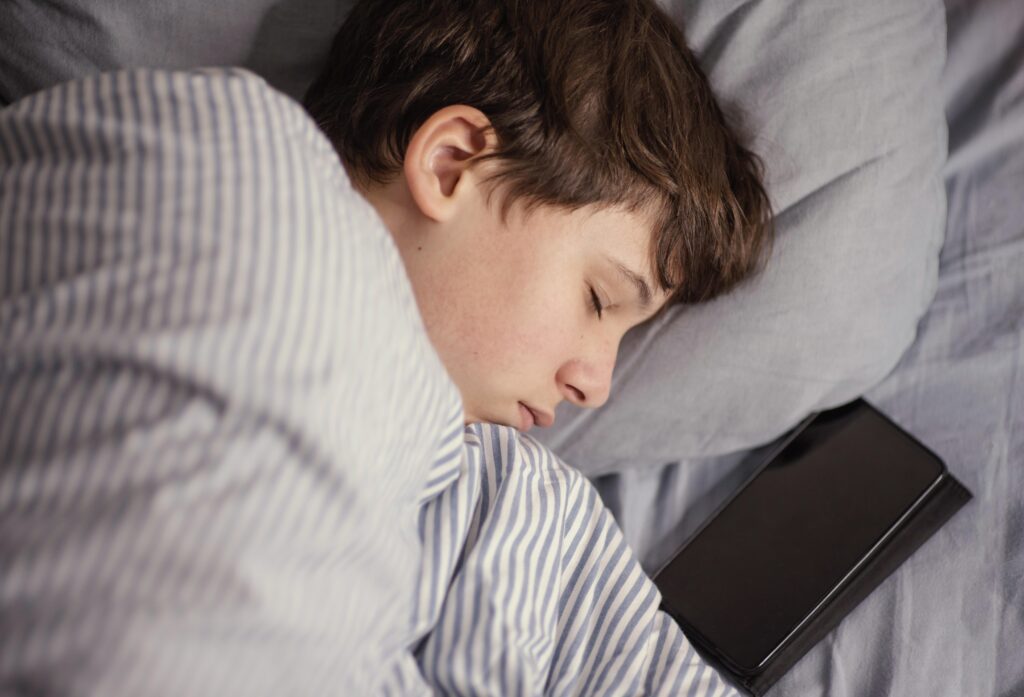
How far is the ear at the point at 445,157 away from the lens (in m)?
0.83

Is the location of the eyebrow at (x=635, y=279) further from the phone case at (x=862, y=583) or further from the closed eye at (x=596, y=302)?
the phone case at (x=862, y=583)

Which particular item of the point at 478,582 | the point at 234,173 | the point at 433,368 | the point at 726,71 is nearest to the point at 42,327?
the point at 234,173

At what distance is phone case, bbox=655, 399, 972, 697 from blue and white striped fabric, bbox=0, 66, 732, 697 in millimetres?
383

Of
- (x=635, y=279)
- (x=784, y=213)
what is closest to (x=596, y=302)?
(x=635, y=279)

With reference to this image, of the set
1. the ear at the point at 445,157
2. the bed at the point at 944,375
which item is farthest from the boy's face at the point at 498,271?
the bed at the point at 944,375

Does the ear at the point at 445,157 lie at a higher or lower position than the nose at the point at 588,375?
higher

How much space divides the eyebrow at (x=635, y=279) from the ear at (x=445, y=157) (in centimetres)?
15

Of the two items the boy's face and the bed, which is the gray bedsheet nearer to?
the bed

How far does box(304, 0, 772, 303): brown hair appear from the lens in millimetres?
865

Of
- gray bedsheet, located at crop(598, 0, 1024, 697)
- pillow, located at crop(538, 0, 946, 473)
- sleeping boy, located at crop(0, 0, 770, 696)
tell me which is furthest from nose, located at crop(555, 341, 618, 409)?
gray bedsheet, located at crop(598, 0, 1024, 697)

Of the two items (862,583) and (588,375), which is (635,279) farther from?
(862,583)

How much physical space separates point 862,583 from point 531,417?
395mm

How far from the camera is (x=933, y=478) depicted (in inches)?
39.1

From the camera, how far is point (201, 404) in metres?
0.56
